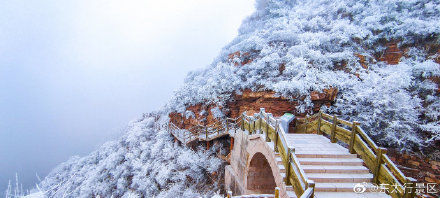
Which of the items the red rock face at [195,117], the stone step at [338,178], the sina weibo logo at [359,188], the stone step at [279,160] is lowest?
the red rock face at [195,117]

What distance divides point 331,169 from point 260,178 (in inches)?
142

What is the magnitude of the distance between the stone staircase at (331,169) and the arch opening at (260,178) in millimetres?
2274

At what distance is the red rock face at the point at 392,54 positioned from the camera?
812 cm

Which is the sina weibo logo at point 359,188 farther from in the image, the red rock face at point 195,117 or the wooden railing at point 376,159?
the red rock face at point 195,117

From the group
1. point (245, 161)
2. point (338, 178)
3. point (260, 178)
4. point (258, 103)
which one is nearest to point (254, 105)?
point (258, 103)

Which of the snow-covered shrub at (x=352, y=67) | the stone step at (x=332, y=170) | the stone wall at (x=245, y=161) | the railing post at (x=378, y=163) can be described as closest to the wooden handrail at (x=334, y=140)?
the railing post at (x=378, y=163)

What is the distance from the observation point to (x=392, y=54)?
8.38 metres

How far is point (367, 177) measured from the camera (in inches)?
173

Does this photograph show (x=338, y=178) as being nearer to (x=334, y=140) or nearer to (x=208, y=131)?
(x=334, y=140)

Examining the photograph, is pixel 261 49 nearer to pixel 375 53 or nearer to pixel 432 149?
pixel 375 53

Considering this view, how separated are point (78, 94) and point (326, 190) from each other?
664 feet

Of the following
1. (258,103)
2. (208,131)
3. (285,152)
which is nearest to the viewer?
(285,152)

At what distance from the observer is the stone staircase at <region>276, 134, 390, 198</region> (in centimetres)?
413

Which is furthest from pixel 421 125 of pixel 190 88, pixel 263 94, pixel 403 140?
pixel 190 88
